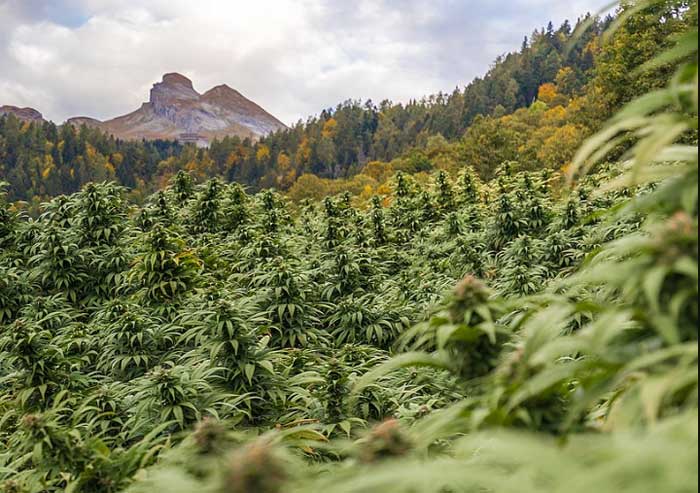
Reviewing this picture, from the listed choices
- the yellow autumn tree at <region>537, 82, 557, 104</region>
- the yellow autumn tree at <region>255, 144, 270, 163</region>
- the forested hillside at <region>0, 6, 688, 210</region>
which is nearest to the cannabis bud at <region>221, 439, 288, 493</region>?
the forested hillside at <region>0, 6, 688, 210</region>

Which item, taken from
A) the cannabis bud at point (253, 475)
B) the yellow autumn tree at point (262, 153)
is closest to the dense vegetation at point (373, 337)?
the cannabis bud at point (253, 475)

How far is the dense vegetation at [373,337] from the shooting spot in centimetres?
108

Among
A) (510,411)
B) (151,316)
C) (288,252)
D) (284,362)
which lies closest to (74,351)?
(151,316)

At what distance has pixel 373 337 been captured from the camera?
585cm

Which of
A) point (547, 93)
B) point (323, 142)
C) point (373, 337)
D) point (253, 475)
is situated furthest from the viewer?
point (323, 142)

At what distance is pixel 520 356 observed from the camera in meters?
1.33

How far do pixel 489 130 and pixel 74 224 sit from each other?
24.1 m

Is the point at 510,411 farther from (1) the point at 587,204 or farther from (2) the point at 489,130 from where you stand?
(2) the point at 489,130

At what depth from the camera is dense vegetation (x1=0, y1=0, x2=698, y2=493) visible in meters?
1.08

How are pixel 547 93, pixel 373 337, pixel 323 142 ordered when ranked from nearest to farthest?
pixel 373 337, pixel 547 93, pixel 323 142

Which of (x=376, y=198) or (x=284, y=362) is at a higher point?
(x=376, y=198)

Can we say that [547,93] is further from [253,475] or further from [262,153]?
[253,475]

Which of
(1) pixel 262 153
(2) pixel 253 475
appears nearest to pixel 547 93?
(1) pixel 262 153

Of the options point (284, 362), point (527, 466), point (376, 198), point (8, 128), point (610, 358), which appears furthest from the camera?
point (8, 128)
